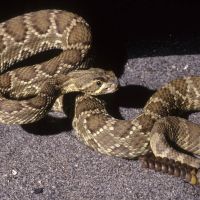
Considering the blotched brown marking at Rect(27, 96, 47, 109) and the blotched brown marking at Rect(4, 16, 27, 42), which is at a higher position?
the blotched brown marking at Rect(4, 16, 27, 42)

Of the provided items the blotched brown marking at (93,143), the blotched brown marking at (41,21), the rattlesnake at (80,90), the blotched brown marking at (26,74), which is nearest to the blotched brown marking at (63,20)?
the rattlesnake at (80,90)

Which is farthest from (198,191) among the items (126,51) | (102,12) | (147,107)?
(102,12)

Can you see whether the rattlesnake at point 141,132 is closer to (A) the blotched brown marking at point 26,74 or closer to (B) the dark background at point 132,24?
(A) the blotched brown marking at point 26,74

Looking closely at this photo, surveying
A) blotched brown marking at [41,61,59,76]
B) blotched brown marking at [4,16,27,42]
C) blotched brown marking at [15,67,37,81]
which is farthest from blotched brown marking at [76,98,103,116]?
blotched brown marking at [4,16,27,42]

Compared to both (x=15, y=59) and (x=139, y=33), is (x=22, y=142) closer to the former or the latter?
(x=15, y=59)

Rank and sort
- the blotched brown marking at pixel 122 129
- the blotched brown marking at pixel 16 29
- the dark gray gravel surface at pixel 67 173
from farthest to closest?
1. the blotched brown marking at pixel 16 29
2. the blotched brown marking at pixel 122 129
3. the dark gray gravel surface at pixel 67 173

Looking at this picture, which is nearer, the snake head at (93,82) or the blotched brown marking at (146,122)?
the blotched brown marking at (146,122)

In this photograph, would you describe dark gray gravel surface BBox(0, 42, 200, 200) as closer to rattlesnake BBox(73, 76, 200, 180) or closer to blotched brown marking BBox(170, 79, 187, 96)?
rattlesnake BBox(73, 76, 200, 180)
